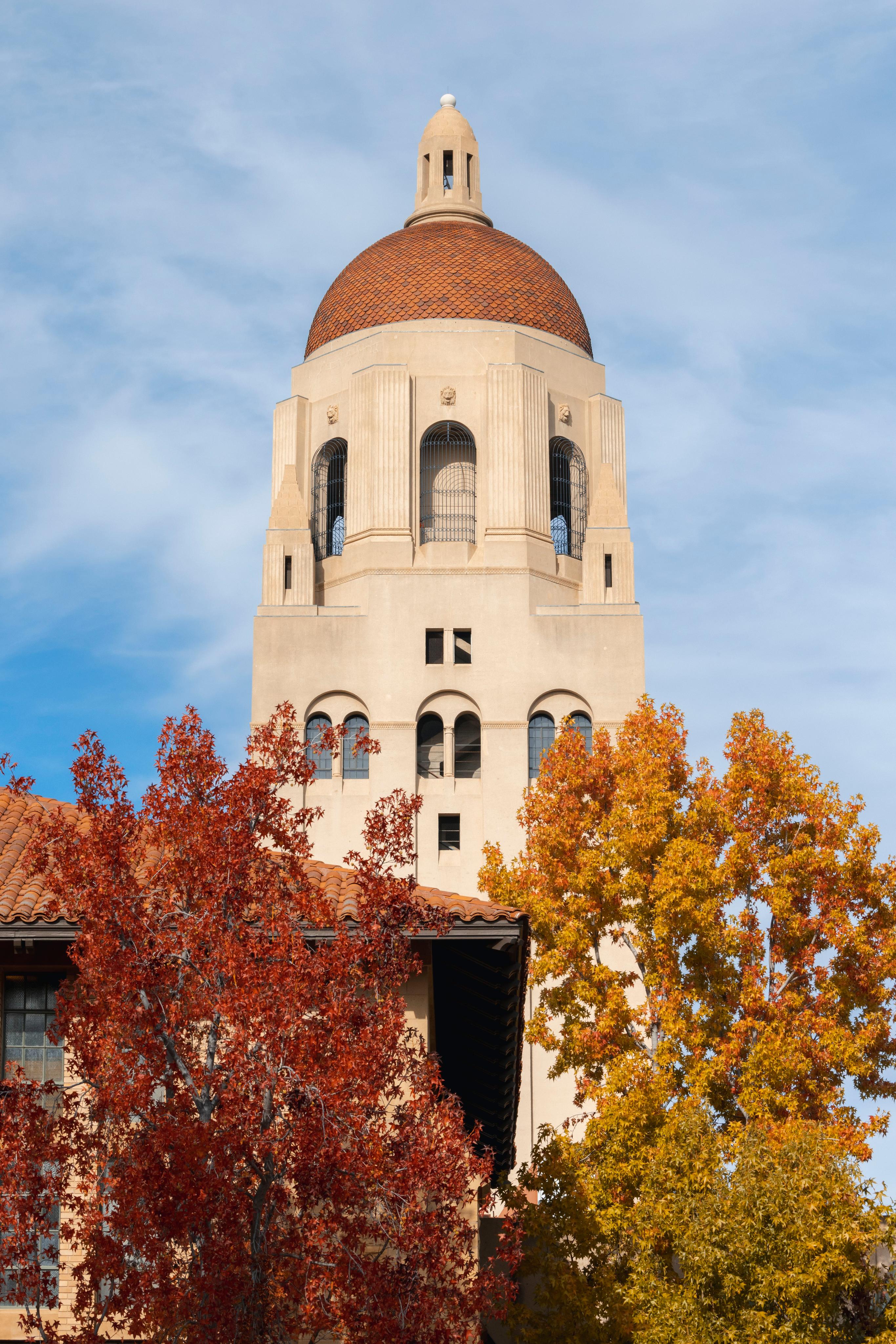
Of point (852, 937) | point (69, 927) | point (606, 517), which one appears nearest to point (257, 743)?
point (69, 927)

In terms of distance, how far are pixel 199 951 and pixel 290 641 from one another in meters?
42.7

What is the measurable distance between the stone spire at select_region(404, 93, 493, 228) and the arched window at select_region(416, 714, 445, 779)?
21.2 m

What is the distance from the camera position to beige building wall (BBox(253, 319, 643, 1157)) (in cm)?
5334

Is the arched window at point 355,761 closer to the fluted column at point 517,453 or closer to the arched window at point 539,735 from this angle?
the arched window at point 539,735

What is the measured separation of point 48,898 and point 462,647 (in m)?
39.4

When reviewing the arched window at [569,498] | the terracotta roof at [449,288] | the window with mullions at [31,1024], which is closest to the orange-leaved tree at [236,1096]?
the window with mullions at [31,1024]

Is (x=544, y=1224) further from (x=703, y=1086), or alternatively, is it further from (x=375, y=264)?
(x=375, y=264)

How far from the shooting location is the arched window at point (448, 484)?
57.8 meters

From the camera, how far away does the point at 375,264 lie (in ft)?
206

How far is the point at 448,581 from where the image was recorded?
55.9m

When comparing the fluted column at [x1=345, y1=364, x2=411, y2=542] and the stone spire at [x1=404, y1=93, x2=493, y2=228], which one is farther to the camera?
the stone spire at [x1=404, y1=93, x2=493, y2=228]

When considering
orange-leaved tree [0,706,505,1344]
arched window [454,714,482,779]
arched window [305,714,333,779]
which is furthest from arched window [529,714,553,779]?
orange-leaved tree [0,706,505,1344]

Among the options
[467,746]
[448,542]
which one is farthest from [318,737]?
[448,542]

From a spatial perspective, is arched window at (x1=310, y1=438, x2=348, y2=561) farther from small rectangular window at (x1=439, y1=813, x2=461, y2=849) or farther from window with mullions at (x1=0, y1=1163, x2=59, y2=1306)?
window with mullions at (x1=0, y1=1163, x2=59, y2=1306)
